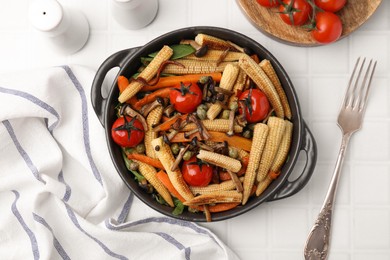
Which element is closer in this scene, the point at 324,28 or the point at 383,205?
the point at 324,28

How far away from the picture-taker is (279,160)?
120 cm

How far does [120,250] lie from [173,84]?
0.38 metres

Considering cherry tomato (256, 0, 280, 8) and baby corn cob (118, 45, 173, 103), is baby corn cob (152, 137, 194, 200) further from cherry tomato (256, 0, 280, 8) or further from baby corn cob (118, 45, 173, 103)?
cherry tomato (256, 0, 280, 8)

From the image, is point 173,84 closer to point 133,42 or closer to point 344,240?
point 133,42

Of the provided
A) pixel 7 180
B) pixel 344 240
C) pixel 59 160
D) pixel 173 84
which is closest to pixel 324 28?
pixel 173 84

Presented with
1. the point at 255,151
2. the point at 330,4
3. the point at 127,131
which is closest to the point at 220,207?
the point at 255,151

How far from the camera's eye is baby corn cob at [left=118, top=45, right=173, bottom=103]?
1178mm

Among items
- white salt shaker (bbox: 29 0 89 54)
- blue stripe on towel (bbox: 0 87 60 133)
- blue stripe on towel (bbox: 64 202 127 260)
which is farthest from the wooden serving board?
blue stripe on towel (bbox: 64 202 127 260)

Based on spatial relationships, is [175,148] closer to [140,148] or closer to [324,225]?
[140,148]

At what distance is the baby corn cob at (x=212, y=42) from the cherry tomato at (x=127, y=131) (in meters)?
0.20

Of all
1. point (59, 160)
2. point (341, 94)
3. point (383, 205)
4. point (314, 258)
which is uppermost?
point (341, 94)

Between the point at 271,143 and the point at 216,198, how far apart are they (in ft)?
0.50

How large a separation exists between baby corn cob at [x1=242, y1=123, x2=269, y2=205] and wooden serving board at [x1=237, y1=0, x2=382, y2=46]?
21 centimetres

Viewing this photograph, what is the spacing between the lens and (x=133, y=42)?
129 centimetres
